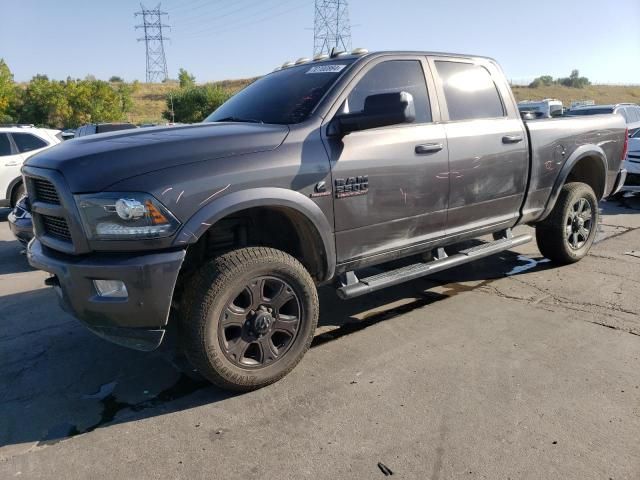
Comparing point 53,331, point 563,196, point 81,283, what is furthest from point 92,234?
point 563,196

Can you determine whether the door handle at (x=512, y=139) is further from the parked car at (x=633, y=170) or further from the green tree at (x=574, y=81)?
the green tree at (x=574, y=81)

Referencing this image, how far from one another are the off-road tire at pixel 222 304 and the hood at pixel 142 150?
61 cm

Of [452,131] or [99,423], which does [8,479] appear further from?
[452,131]

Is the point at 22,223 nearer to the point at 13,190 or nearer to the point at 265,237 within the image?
the point at 265,237

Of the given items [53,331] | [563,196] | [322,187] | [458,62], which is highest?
[458,62]

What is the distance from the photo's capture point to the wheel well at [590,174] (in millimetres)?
5594

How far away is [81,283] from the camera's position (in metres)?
2.76

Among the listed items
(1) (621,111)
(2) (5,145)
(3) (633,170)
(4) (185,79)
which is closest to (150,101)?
(4) (185,79)

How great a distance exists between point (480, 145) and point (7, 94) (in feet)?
137

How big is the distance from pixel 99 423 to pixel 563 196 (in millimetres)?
4629

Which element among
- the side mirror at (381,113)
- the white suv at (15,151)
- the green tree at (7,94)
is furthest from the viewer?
the green tree at (7,94)

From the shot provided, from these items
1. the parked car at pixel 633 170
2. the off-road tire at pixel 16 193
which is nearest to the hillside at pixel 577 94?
the parked car at pixel 633 170

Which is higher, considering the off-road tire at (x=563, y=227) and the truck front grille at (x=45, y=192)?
the truck front grille at (x=45, y=192)

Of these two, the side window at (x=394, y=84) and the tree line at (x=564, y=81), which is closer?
the side window at (x=394, y=84)
